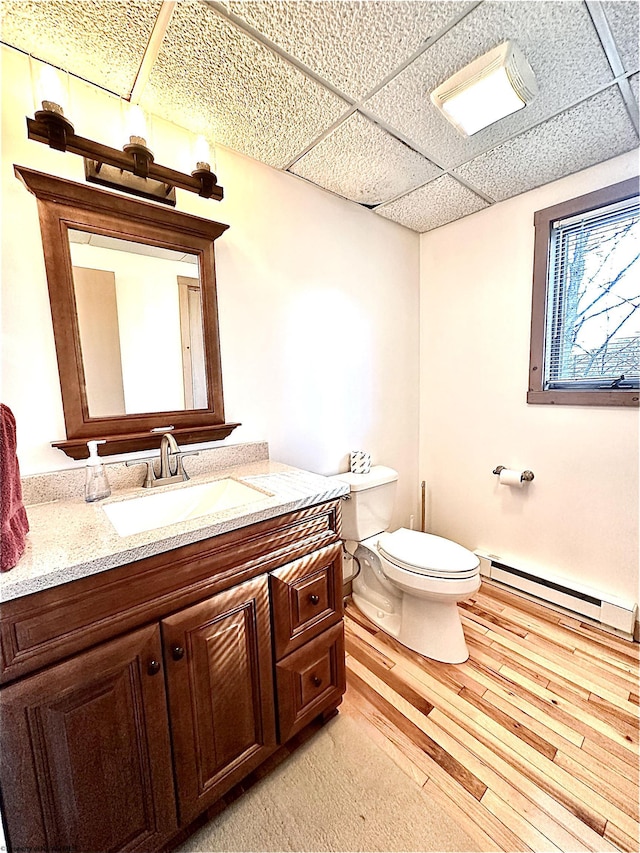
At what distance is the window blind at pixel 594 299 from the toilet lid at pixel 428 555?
1.10 m

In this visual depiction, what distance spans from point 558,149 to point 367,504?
73.6 inches

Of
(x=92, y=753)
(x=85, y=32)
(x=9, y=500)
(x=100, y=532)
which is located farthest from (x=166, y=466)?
(x=85, y=32)

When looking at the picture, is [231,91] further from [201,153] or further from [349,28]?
[349,28]

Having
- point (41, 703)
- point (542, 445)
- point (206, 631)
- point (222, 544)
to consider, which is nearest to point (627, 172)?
point (542, 445)

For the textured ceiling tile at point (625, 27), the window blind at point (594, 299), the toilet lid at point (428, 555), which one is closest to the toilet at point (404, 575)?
the toilet lid at point (428, 555)

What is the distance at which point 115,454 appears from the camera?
1.29m

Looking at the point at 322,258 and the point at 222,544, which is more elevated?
the point at 322,258

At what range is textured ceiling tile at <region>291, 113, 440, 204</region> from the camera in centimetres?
142

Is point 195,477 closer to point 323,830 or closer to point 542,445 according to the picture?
point 323,830

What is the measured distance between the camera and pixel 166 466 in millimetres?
1330

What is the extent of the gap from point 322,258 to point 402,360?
0.87m

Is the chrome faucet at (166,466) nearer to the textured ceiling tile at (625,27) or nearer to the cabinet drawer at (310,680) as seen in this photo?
the cabinet drawer at (310,680)

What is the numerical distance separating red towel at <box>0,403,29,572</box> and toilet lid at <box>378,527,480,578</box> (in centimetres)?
142

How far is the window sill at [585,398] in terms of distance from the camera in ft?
5.48
